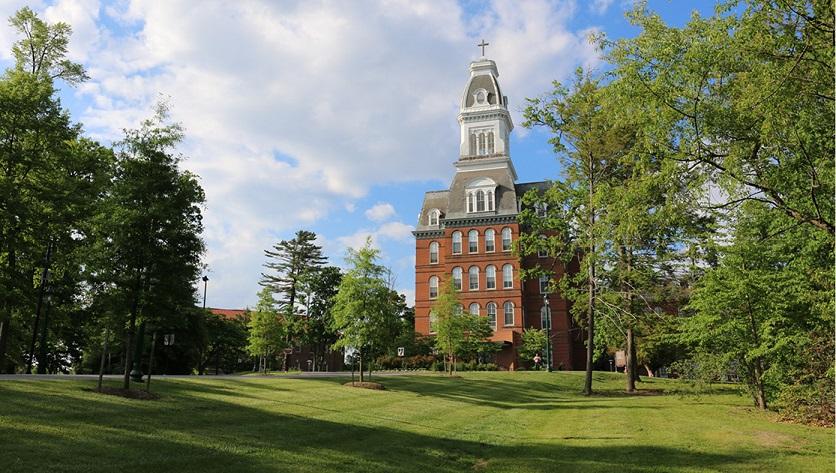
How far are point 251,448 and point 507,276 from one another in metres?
50.9

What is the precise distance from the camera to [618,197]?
15352 mm

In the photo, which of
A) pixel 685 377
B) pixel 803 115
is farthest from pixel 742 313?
pixel 803 115

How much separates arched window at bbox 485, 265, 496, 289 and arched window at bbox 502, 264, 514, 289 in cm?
93

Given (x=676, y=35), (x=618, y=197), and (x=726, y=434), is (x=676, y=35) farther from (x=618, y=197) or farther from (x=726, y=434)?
(x=726, y=434)

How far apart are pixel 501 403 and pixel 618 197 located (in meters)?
13.2

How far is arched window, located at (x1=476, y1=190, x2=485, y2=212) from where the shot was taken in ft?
209

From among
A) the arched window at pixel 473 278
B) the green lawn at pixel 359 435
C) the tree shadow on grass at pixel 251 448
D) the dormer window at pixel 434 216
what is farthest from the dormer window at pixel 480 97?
the tree shadow on grass at pixel 251 448

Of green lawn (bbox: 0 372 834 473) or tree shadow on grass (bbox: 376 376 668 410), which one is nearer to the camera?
green lawn (bbox: 0 372 834 473)

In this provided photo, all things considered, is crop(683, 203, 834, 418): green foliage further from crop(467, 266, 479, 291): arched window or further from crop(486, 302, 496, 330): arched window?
crop(467, 266, 479, 291): arched window

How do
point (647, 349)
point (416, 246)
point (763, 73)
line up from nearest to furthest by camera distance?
point (763, 73), point (647, 349), point (416, 246)

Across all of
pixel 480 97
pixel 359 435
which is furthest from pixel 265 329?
pixel 480 97

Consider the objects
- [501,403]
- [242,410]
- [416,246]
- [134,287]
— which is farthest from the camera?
[416,246]

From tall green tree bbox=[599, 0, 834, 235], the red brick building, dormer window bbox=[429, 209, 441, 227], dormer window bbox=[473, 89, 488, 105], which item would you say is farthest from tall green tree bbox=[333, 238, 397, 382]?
dormer window bbox=[473, 89, 488, 105]

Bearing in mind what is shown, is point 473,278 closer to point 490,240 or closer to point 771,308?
point 490,240
